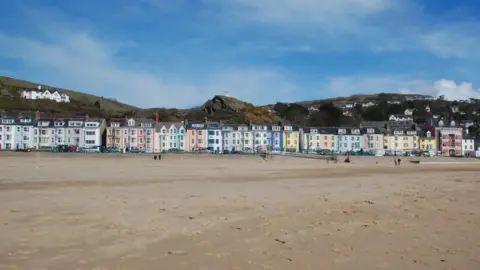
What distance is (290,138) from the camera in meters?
101

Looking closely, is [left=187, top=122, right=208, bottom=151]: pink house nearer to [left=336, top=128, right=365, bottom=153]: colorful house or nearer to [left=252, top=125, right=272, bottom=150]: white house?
[left=252, top=125, right=272, bottom=150]: white house

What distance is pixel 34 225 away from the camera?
31.6 feet

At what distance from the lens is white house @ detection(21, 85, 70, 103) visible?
149500 millimetres

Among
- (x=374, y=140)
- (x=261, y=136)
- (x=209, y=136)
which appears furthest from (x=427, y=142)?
(x=209, y=136)

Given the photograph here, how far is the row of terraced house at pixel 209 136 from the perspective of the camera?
291 ft

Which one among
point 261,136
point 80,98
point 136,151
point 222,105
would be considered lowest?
point 136,151

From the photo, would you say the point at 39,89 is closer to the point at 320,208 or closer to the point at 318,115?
the point at 318,115

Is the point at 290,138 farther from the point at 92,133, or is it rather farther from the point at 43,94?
the point at 43,94

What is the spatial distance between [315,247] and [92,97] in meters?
191

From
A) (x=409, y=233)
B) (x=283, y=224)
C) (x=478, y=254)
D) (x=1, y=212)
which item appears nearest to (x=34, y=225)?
(x=1, y=212)

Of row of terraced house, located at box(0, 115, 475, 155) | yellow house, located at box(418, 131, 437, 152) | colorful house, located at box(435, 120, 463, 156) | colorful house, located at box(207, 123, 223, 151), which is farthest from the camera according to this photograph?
colorful house, located at box(435, 120, 463, 156)

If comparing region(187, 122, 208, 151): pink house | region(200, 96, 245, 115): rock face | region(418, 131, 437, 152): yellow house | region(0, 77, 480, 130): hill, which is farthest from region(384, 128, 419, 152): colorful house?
region(200, 96, 245, 115): rock face

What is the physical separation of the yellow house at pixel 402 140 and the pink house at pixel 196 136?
46.3 m

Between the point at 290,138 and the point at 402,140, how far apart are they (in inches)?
1168
